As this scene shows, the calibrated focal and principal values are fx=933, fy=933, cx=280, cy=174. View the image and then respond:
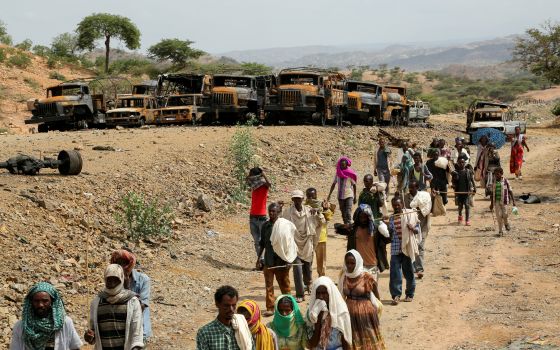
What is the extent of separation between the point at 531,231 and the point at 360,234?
6.66 m

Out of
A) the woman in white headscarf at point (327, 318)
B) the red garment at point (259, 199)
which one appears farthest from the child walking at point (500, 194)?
the woman in white headscarf at point (327, 318)

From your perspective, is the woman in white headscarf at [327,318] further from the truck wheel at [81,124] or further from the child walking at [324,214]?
the truck wheel at [81,124]

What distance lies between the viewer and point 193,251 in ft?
45.5

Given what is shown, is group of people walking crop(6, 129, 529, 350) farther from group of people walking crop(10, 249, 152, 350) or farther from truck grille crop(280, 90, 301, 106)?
truck grille crop(280, 90, 301, 106)

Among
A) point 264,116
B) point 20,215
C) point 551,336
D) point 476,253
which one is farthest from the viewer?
point 264,116

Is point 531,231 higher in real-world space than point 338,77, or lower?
lower

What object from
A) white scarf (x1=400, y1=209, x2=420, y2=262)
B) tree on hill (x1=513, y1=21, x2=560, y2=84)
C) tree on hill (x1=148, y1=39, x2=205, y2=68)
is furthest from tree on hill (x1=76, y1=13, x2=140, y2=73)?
white scarf (x1=400, y1=209, x2=420, y2=262)

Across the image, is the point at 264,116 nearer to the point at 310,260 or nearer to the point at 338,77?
the point at 338,77

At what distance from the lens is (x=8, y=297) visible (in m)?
10.0

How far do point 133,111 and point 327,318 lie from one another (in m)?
24.2

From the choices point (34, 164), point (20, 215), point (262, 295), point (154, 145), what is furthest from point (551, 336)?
point (154, 145)

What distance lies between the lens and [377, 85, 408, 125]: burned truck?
3481 cm

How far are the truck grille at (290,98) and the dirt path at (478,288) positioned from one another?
13606 millimetres

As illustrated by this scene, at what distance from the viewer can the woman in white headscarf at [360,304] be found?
25.0ft
